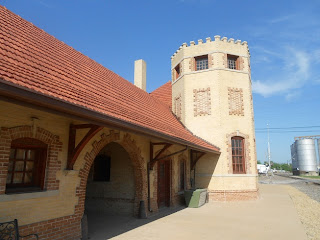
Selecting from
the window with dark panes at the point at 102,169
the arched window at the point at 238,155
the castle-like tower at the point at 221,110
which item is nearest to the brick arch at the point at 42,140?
the window with dark panes at the point at 102,169

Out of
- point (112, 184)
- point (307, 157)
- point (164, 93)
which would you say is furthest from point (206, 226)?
point (307, 157)

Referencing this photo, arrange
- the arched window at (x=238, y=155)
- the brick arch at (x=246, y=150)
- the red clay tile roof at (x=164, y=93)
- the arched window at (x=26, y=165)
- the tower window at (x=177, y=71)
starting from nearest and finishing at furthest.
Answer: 1. the arched window at (x=26, y=165)
2. the brick arch at (x=246, y=150)
3. the arched window at (x=238, y=155)
4. the tower window at (x=177, y=71)
5. the red clay tile roof at (x=164, y=93)

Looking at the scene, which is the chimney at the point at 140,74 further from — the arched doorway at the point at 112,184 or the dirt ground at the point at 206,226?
the dirt ground at the point at 206,226

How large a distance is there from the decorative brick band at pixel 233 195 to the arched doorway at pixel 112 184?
600cm

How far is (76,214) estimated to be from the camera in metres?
5.99

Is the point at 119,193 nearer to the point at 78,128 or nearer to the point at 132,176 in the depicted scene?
the point at 132,176

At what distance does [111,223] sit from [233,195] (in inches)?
303

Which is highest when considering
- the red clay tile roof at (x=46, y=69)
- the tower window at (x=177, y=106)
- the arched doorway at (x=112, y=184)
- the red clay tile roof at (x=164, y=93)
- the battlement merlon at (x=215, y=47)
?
the battlement merlon at (x=215, y=47)

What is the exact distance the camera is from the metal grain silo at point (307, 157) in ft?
204

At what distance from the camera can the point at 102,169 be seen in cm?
997

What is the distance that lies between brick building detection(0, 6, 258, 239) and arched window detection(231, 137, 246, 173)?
6 cm

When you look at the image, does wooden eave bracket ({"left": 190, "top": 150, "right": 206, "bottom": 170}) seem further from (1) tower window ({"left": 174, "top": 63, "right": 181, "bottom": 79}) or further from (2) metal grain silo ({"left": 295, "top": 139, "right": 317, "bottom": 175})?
(2) metal grain silo ({"left": 295, "top": 139, "right": 317, "bottom": 175})

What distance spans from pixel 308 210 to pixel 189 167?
234 inches

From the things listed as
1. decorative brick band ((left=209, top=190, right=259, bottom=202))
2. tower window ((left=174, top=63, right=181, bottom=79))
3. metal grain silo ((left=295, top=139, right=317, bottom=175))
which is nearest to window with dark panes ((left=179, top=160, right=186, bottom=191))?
decorative brick band ((left=209, top=190, right=259, bottom=202))
